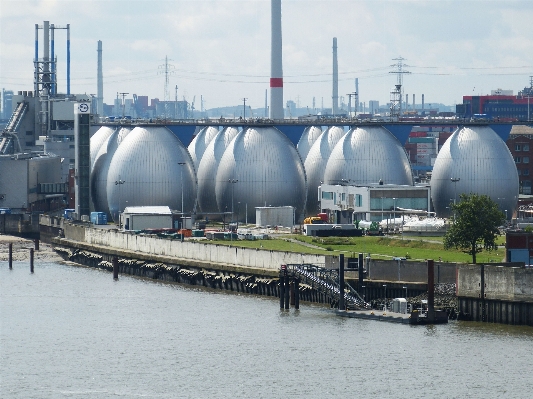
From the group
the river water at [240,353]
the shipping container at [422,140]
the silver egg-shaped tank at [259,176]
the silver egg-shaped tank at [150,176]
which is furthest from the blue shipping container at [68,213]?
the shipping container at [422,140]

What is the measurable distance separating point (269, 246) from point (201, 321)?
1833 centimetres

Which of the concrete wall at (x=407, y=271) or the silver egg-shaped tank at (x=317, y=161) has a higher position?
the silver egg-shaped tank at (x=317, y=161)

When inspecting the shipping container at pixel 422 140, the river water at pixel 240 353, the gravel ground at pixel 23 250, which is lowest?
the river water at pixel 240 353

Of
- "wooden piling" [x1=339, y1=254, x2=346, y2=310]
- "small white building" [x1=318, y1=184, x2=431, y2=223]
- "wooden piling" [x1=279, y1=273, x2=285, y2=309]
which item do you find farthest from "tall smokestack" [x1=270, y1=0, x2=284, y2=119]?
"wooden piling" [x1=339, y1=254, x2=346, y2=310]

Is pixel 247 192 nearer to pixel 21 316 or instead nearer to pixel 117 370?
pixel 21 316

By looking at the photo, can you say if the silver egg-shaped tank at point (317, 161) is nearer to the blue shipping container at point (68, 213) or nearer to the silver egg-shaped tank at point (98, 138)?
the silver egg-shaped tank at point (98, 138)

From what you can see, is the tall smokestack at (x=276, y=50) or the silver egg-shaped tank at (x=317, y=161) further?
the tall smokestack at (x=276, y=50)

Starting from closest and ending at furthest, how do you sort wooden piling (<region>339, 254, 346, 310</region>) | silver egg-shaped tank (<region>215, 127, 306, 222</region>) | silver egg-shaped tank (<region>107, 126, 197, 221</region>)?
wooden piling (<region>339, 254, 346, 310</region>), silver egg-shaped tank (<region>215, 127, 306, 222</region>), silver egg-shaped tank (<region>107, 126, 197, 221</region>)

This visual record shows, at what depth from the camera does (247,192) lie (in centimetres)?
9812

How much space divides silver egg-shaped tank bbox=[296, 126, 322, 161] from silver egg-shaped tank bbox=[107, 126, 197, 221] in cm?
2202

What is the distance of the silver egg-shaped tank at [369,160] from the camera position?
101 metres

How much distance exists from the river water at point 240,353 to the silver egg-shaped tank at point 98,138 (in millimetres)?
48841

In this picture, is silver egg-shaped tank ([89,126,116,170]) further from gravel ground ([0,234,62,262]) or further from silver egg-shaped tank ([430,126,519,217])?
silver egg-shaped tank ([430,126,519,217])

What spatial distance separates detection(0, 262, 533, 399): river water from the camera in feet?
147
